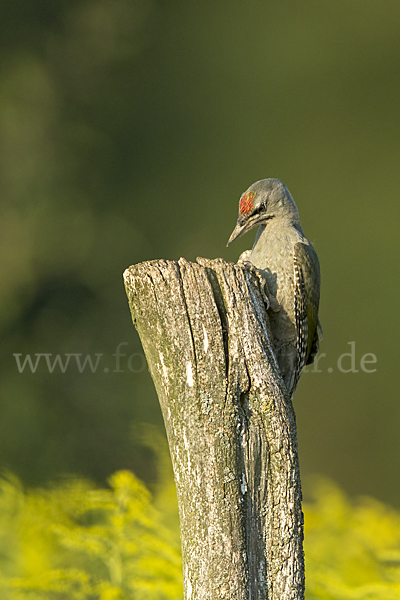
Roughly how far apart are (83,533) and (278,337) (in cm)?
226

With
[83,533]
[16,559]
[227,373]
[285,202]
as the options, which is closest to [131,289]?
[227,373]

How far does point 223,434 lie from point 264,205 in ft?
3.37

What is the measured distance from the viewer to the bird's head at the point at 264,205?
1.99 metres

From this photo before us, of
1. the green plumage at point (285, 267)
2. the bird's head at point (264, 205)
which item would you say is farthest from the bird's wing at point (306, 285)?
the bird's head at point (264, 205)

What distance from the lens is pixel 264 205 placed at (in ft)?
6.57

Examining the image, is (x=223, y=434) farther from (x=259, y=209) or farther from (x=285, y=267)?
(x=259, y=209)

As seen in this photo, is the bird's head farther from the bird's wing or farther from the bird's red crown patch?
the bird's wing

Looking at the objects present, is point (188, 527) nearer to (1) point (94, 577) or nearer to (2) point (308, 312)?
(2) point (308, 312)

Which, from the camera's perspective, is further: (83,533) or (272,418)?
(83,533)

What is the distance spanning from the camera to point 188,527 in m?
1.25

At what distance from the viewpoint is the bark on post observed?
1.22 m

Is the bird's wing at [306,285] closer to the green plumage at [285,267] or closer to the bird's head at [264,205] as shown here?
the green plumage at [285,267]

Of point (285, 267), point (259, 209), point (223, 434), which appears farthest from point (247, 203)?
point (223, 434)

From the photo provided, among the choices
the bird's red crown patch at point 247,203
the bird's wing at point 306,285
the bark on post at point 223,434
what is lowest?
the bark on post at point 223,434
